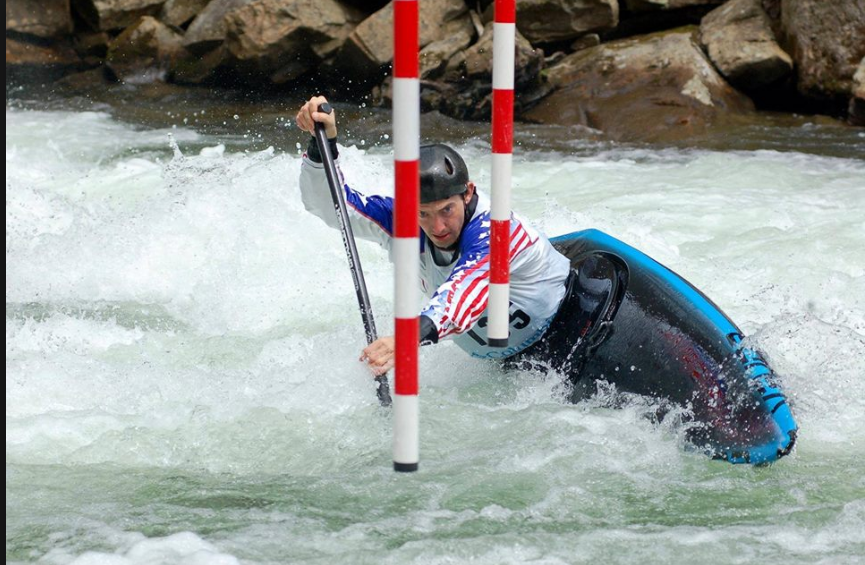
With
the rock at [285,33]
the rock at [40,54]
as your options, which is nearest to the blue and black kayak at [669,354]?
the rock at [285,33]

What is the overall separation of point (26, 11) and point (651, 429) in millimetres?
10588

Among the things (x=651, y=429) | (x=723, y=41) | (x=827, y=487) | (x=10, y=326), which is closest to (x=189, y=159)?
(x=10, y=326)

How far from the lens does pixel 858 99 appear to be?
845cm

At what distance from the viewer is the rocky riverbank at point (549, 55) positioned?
28.9 feet

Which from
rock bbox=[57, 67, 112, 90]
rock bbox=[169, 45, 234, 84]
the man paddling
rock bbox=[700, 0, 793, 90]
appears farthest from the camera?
rock bbox=[57, 67, 112, 90]

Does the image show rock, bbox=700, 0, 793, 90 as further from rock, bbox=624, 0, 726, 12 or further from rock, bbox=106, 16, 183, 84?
rock, bbox=106, 16, 183, 84

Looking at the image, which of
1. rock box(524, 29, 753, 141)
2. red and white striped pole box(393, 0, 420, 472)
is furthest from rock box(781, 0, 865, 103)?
red and white striped pole box(393, 0, 420, 472)

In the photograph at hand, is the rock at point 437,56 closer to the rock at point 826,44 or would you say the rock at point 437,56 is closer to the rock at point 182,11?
the rock at point 826,44

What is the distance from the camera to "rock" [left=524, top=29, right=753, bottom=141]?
8547 millimetres

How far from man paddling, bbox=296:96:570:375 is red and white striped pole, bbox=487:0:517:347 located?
0.73 ft

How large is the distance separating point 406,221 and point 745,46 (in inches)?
297

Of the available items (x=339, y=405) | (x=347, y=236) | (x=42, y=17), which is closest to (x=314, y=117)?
(x=347, y=236)

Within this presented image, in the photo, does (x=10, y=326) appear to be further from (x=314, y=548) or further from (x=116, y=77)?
(x=116, y=77)

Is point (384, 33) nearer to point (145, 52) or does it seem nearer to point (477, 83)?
point (477, 83)
